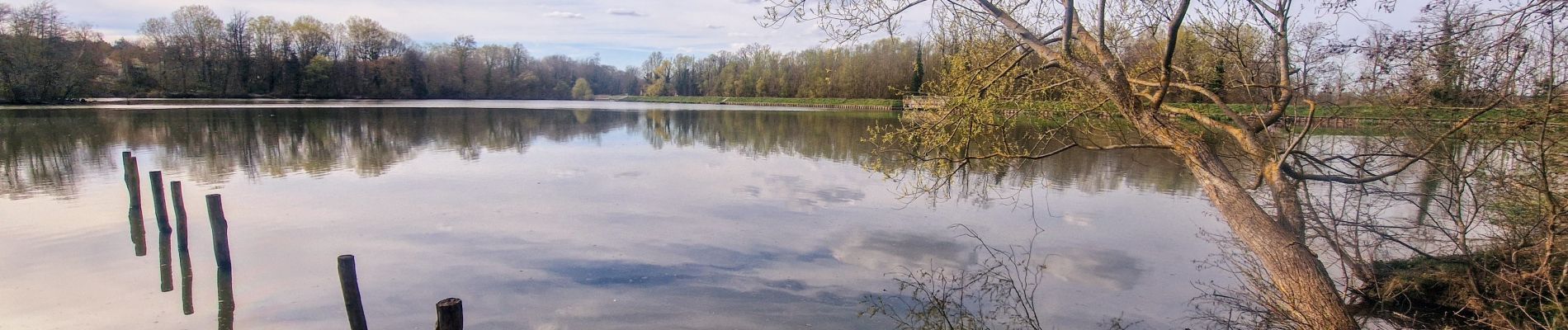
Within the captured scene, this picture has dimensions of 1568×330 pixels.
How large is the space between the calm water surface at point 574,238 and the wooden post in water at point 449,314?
6.33 ft

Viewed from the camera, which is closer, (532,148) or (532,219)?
(532,219)

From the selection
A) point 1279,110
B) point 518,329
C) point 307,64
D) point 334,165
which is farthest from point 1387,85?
point 307,64

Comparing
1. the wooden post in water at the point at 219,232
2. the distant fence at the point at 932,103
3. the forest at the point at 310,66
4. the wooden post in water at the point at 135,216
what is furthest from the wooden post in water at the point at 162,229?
the forest at the point at 310,66

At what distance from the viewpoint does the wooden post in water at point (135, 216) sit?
8594 millimetres

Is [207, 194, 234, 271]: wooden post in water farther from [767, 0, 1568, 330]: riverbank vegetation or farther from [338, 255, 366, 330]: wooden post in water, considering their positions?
[767, 0, 1568, 330]: riverbank vegetation

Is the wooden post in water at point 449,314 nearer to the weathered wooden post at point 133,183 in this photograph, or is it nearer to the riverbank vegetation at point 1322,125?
the riverbank vegetation at point 1322,125

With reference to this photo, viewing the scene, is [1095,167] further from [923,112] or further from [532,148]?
[532,148]

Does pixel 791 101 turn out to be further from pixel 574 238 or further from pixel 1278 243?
pixel 1278 243

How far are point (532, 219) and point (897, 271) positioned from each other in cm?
495

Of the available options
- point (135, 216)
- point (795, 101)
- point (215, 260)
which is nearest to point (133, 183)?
point (135, 216)

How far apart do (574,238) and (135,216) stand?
5.08 m

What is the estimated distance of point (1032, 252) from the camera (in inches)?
341

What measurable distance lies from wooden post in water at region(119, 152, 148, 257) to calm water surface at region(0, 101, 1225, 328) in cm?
13

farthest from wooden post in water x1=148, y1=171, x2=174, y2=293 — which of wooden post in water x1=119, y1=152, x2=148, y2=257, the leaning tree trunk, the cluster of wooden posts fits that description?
the leaning tree trunk
